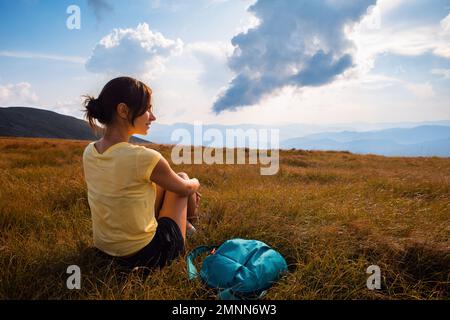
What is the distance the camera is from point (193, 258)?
2.84 m

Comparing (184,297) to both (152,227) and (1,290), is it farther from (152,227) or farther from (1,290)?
(1,290)

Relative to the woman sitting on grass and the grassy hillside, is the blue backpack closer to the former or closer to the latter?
the grassy hillside

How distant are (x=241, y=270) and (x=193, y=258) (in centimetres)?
59

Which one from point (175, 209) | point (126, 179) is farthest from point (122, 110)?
point (175, 209)

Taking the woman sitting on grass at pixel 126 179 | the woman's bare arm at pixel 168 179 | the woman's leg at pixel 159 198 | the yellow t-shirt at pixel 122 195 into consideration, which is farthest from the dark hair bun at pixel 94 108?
the woman's leg at pixel 159 198

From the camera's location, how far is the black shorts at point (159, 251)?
2.57 m

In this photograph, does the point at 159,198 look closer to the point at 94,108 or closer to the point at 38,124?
the point at 94,108

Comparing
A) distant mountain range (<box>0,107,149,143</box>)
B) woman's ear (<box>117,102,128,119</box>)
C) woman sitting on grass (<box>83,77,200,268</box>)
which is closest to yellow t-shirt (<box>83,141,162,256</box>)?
woman sitting on grass (<box>83,77,200,268</box>)

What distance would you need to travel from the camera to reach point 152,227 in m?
2.60

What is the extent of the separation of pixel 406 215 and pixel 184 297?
9.77 ft

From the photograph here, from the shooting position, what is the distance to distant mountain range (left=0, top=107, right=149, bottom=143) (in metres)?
110

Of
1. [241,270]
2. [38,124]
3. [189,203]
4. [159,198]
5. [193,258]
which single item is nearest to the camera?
[241,270]

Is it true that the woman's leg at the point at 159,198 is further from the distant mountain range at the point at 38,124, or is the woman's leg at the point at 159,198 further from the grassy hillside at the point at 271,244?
the distant mountain range at the point at 38,124
